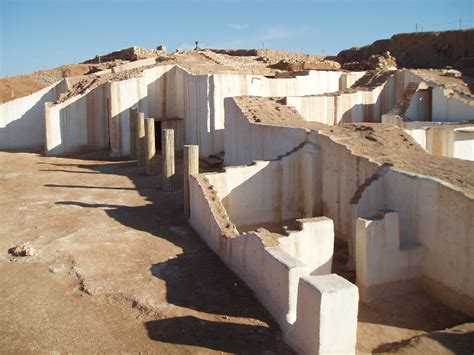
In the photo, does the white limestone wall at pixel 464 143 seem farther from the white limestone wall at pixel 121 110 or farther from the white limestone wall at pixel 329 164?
the white limestone wall at pixel 121 110

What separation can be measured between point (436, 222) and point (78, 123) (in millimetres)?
15012

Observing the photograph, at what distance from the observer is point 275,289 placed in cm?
639

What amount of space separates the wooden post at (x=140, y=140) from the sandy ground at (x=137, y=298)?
477cm

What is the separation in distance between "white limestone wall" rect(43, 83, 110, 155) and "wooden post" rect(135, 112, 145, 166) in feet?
11.5

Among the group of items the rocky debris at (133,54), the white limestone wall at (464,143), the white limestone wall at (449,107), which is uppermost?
the rocky debris at (133,54)

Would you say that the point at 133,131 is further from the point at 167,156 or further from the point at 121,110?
the point at 167,156

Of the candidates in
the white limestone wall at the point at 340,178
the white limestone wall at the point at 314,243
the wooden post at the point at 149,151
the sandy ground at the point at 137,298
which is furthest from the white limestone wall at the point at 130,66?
the white limestone wall at the point at 314,243

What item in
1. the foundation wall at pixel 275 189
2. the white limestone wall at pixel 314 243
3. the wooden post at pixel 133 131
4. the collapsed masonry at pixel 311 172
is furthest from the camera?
the wooden post at pixel 133 131

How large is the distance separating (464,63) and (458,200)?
20340mm

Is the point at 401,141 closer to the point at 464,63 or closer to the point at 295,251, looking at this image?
the point at 295,251

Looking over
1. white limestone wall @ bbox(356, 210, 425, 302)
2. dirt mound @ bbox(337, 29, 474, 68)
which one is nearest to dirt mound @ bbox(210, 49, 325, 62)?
dirt mound @ bbox(337, 29, 474, 68)

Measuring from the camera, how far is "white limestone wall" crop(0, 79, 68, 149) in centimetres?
2062

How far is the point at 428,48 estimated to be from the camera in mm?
29938

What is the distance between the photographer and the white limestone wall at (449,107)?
1806 centimetres
